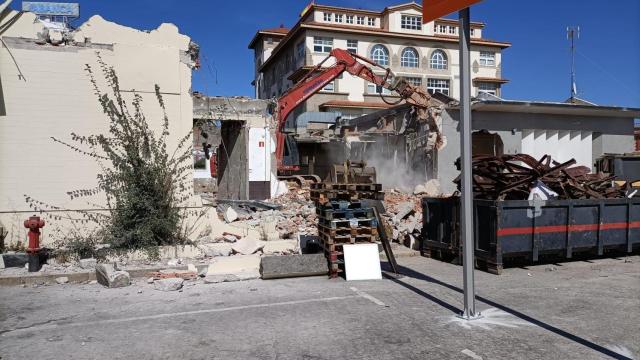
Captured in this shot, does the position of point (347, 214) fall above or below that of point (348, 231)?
above

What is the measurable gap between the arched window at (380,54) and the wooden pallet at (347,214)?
1716 inches

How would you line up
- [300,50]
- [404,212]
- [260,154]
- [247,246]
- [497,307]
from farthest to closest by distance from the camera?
[300,50] → [260,154] → [404,212] → [247,246] → [497,307]

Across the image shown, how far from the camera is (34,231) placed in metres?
9.07

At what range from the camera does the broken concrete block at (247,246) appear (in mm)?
10852

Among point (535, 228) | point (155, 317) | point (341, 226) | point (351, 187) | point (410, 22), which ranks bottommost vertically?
point (155, 317)

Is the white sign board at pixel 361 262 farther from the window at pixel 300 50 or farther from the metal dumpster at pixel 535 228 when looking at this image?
the window at pixel 300 50

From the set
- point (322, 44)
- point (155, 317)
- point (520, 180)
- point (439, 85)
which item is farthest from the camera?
point (439, 85)

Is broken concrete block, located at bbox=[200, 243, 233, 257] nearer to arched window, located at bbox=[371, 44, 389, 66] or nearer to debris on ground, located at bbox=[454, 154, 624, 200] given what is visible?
debris on ground, located at bbox=[454, 154, 624, 200]

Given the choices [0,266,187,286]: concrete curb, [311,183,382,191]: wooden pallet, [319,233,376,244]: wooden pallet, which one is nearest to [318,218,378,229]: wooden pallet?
[319,233,376,244]: wooden pallet

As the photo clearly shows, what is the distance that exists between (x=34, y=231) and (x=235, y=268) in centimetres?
365

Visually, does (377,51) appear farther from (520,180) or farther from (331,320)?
(331,320)

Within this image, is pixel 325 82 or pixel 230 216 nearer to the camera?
pixel 230 216

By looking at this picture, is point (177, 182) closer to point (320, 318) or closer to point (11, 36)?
point (11, 36)

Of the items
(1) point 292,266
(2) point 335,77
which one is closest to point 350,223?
(1) point 292,266
